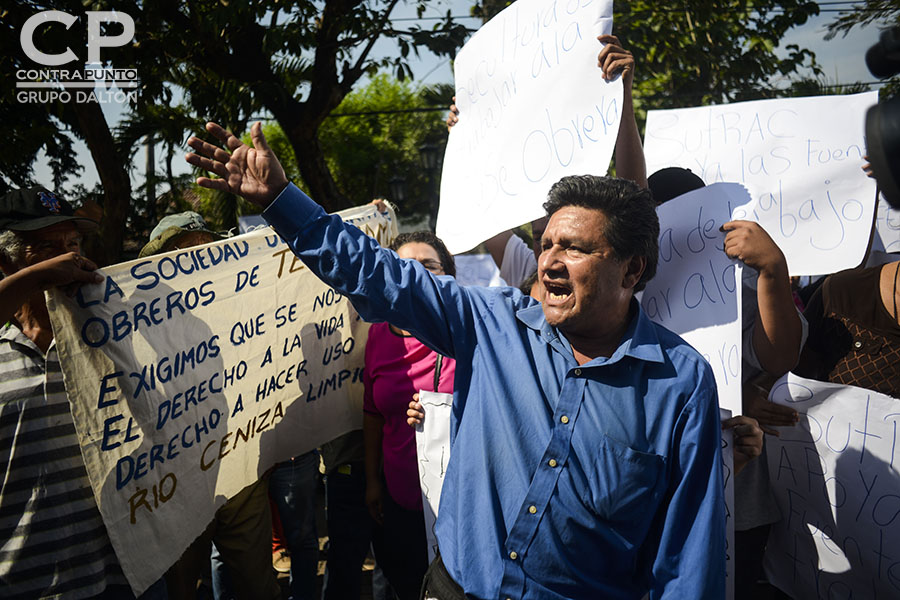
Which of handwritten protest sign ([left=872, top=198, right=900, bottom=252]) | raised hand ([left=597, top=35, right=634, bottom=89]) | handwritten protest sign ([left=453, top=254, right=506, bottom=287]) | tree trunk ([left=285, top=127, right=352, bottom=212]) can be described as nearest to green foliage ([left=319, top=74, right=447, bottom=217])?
tree trunk ([left=285, top=127, right=352, bottom=212])

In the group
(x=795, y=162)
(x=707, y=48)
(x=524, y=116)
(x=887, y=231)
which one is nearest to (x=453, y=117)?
(x=524, y=116)

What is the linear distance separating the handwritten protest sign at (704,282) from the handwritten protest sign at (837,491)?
0.24 m

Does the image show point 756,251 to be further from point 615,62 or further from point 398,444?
point 398,444

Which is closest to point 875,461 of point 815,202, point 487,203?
point 815,202

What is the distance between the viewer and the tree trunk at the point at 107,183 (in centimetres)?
627

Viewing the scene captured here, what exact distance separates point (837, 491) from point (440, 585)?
132 centimetres

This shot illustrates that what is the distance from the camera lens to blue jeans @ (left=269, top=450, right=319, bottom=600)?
3.04 metres

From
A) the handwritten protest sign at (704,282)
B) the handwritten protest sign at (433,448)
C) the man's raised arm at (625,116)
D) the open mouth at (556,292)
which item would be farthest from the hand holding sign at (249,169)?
the handwritten protest sign at (704,282)

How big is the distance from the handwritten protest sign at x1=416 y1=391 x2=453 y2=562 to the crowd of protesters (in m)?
0.07

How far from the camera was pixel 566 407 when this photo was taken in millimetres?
1649

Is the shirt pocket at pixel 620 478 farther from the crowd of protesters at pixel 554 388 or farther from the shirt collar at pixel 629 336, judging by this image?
the shirt collar at pixel 629 336

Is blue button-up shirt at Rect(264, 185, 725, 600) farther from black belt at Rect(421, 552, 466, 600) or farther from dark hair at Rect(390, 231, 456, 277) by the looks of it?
dark hair at Rect(390, 231, 456, 277)

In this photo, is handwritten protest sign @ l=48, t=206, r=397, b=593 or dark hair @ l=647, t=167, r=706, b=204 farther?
dark hair @ l=647, t=167, r=706, b=204

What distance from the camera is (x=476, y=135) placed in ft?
8.49
